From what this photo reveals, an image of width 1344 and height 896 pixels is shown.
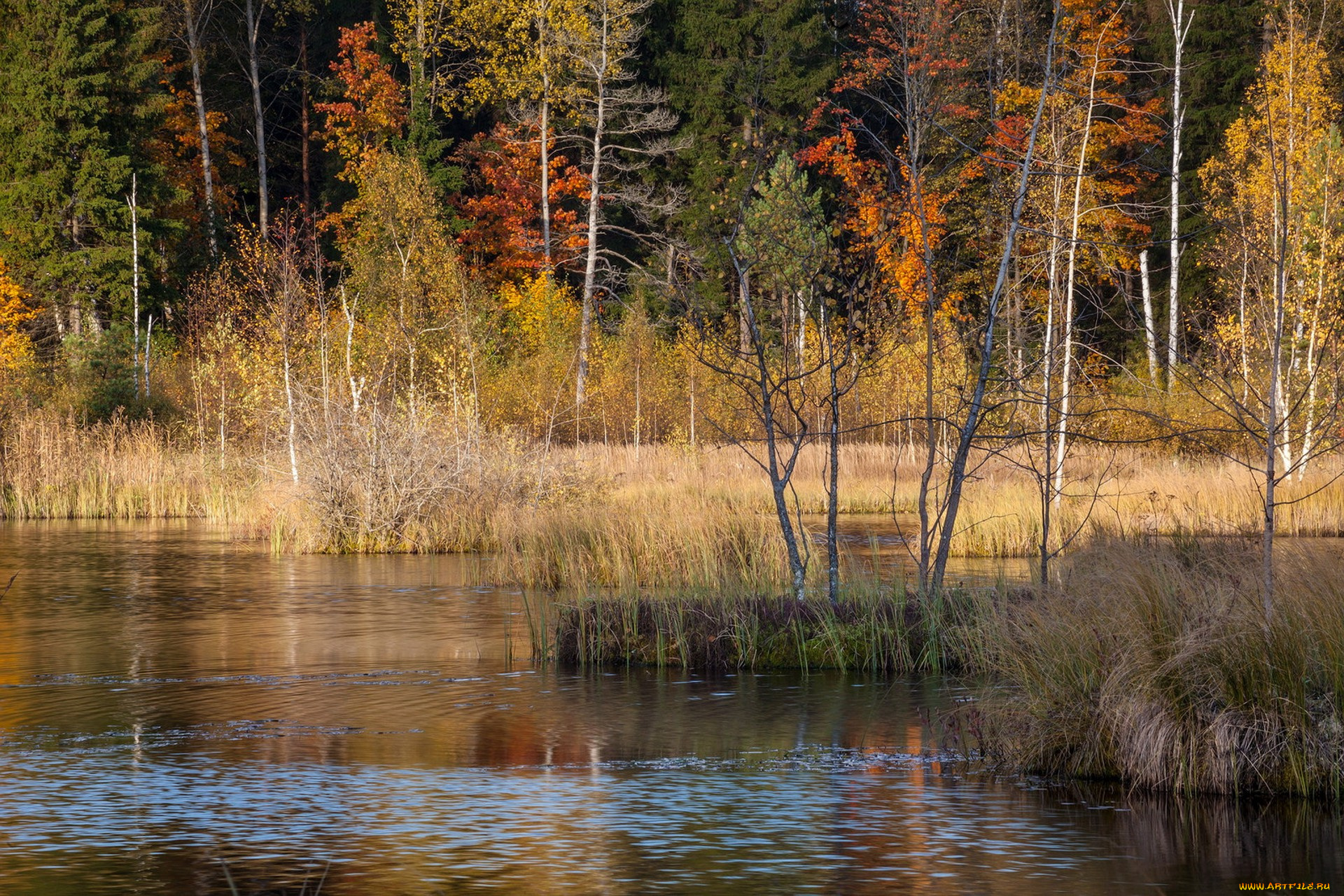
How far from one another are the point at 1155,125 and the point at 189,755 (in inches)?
1367

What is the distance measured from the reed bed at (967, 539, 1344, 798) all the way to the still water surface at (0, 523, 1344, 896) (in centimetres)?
21

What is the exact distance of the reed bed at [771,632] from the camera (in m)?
12.7

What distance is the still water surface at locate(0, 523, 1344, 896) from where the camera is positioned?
712 cm

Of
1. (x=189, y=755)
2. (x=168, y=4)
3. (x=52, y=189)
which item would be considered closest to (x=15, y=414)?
(x=52, y=189)

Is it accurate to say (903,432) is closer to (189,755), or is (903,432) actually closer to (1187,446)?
(1187,446)

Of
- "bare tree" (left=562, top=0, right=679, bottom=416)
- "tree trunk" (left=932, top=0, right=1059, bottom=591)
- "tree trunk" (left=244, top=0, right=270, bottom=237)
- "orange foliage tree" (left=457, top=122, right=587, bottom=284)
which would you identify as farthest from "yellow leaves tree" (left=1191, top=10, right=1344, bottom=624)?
"tree trunk" (left=244, top=0, right=270, bottom=237)

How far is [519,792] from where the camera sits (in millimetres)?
8680

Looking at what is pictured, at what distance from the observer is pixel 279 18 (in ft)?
Answer: 161

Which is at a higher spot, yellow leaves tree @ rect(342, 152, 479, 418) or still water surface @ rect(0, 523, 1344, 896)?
yellow leaves tree @ rect(342, 152, 479, 418)

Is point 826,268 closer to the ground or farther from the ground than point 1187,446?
farther from the ground

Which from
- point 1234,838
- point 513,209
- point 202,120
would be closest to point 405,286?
point 513,209

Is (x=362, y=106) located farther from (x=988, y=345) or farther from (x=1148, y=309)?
(x=988, y=345)

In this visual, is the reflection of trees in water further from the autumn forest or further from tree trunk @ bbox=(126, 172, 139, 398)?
tree trunk @ bbox=(126, 172, 139, 398)

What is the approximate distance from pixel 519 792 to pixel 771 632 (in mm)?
4764
